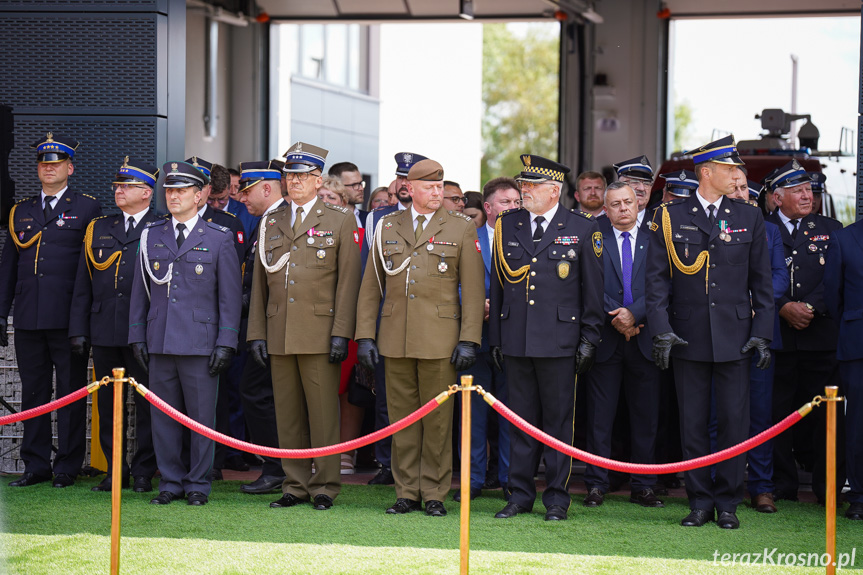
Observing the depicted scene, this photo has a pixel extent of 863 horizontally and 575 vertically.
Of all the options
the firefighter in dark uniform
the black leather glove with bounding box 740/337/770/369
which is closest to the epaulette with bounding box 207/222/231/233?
the black leather glove with bounding box 740/337/770/369

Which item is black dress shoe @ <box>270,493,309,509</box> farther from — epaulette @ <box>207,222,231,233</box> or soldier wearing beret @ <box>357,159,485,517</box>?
epaulette @ <box>207,222,231,233</box>

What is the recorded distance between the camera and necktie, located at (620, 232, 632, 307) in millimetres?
6652

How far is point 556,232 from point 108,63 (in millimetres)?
3382

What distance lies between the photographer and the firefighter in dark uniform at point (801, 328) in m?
6.62

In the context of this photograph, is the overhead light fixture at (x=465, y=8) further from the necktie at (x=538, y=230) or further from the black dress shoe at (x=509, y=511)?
the black dress shoe at (x=509, y=511)

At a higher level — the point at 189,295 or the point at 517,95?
the point at 517,95

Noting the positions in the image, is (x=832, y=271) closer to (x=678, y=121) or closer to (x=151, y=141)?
(x=151, y=141)

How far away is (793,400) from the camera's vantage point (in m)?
6.94

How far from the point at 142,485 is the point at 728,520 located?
341 cm

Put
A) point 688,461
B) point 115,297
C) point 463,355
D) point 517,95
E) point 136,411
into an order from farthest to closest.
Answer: point 517,95, point 136,411, point 115,297, point 463,355, point 688,461

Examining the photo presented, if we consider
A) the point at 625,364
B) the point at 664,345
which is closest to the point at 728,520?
the point at 664,345

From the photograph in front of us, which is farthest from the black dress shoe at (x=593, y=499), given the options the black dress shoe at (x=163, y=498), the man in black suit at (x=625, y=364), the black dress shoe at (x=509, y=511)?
the black dress shoe at (x=163, y=498)

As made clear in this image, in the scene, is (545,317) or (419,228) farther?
(419,228)

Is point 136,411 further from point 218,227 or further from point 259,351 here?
point 218,227
